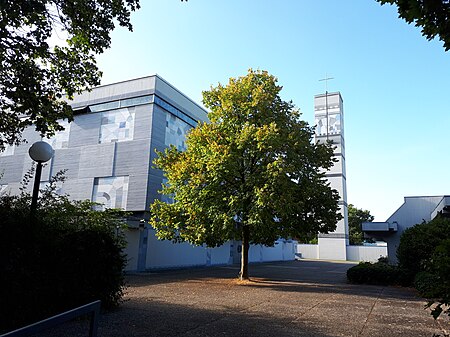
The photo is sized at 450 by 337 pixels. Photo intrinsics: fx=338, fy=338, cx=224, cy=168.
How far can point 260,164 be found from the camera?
642 inches

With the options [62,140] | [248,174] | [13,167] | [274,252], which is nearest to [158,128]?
[62,140]

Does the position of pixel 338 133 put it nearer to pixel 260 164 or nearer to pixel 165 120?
pixel 165 120

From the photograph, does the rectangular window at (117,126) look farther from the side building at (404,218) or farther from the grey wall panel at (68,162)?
the side building at (404,218)

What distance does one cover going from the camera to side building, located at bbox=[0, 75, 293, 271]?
75.8 ft

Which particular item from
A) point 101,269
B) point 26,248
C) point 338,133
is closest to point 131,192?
point 101,269

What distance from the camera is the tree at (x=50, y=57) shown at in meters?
8.38

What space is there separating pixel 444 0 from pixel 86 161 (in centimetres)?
2567

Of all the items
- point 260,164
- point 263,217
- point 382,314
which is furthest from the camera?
point 260,164

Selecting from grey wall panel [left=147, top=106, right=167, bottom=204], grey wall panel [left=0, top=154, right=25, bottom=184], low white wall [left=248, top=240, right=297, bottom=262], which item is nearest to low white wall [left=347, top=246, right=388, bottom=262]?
low white wall [left=248, top=240, right=297, bottom=262]

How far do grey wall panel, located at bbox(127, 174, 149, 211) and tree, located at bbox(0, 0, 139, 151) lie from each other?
13.3 metres

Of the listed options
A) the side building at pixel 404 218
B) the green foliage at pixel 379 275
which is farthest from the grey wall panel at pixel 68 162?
the side building at pixel 404 218

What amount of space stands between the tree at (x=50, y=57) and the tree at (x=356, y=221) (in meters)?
67.3

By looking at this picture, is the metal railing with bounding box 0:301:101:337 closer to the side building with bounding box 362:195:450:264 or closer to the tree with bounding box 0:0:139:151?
the tree with bounding box 0:0:139:151

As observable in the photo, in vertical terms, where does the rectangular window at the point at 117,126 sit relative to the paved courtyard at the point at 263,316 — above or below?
above
